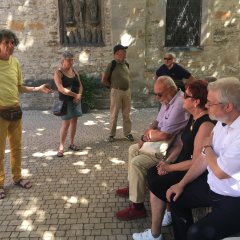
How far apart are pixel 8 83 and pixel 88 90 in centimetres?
463

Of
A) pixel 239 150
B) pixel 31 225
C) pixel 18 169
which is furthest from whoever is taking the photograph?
pixel 18 169

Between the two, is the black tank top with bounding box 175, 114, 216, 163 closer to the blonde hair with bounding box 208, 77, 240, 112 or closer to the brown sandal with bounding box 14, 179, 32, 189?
the blonde hair with bounding box 208, 77, 240, 112

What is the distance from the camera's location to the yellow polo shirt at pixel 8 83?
3904 mm

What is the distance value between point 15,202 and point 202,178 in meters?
2.33

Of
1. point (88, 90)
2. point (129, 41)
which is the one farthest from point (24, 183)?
point (129, 41)

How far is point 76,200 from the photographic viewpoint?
4.06 m

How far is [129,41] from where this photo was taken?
337 inches

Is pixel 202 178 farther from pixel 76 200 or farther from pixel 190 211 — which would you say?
pixel 76 200

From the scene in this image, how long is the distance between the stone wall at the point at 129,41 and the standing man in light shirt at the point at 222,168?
6.25 meters

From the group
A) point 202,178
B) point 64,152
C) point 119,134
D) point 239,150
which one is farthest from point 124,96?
Answer: point 239,150

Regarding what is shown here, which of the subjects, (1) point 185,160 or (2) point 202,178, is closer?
(2) point 202,178

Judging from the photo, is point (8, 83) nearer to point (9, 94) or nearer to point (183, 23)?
point (9, 94)

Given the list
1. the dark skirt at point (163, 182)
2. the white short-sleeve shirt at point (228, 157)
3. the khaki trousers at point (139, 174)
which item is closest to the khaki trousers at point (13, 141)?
the khaki trousers at point (139, 174)

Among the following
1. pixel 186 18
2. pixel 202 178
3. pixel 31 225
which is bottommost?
pixel 31 225
